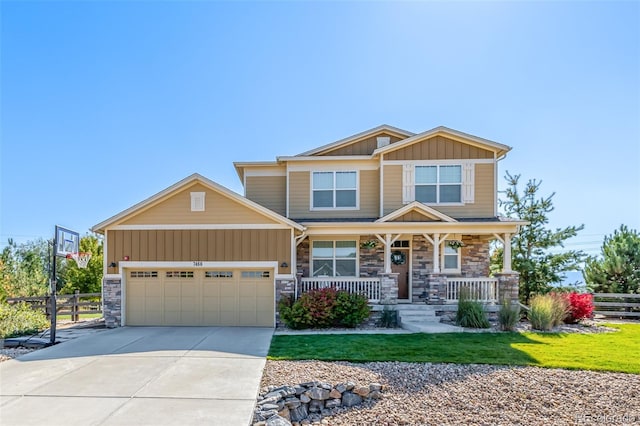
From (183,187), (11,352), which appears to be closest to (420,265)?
(183,187)

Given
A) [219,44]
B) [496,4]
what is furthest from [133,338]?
[496,4]

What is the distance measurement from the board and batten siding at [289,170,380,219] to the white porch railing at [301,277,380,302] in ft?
8.79

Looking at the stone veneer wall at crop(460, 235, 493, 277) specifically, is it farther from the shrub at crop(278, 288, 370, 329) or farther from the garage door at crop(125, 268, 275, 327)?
the garage door at crop(125, 268, 275, 327)

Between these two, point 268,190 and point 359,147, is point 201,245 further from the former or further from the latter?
point 359,147

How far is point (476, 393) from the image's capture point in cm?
588

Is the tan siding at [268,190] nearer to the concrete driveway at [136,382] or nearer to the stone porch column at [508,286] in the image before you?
the concrete driveway at [136,382]

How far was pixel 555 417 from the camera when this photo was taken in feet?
17.1

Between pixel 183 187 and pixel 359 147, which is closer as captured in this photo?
pixel 183 187

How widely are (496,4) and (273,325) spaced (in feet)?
35.5

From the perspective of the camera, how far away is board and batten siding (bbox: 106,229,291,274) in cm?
1180

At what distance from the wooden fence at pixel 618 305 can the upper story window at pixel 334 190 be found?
966 cm

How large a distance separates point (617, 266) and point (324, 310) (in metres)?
12.3

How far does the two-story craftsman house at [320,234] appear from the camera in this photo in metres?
11.8

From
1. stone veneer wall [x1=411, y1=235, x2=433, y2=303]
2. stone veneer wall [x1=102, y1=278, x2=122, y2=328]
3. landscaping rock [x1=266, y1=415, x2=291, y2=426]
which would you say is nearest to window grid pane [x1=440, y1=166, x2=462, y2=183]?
stone veneer wall [x1=411, y1=235, x2=433, y2=303]
